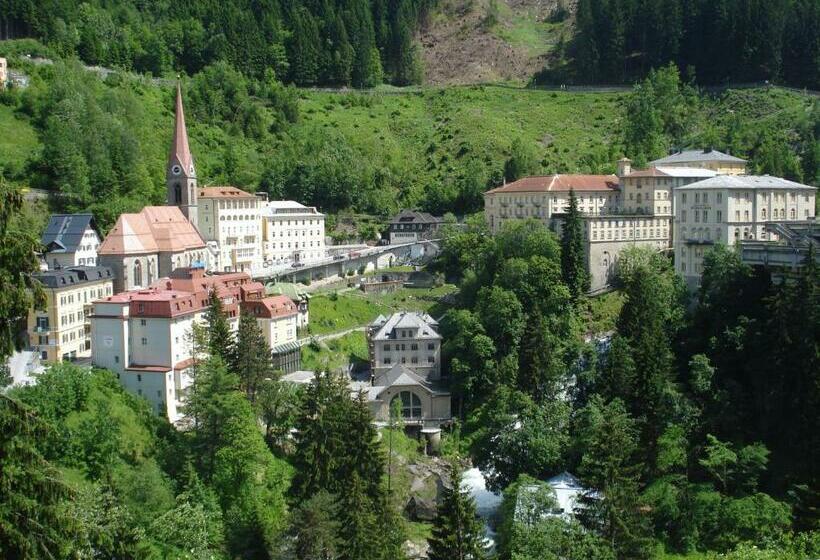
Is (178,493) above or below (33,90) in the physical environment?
below

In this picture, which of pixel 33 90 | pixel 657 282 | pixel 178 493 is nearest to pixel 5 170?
pixel 33 90

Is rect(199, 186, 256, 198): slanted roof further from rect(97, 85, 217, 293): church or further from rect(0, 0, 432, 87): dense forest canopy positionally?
rect(0, 0, 432, 87): dense forest canopy

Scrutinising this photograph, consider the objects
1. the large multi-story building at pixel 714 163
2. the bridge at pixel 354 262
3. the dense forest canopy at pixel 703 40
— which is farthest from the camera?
the dense forest canopy at pixel 703 40

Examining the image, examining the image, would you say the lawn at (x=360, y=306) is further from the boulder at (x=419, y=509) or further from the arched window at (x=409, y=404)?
the boulder at (x=419, y=509)

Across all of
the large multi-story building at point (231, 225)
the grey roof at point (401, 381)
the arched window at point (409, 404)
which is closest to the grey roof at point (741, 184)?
the grey roof at point (401, 381)

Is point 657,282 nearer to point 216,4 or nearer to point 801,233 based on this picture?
point 801,233

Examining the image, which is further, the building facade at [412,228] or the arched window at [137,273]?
the building facade at [412,228]

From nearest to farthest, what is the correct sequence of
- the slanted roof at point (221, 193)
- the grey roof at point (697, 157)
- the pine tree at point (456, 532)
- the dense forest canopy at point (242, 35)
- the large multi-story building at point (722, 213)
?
the pine tree at point (456, 532)
the large multi-story building at point (722, 213)
the slanted roof at point (221, 193)
the grey roof at point (697, 157)
the dense forest canopy at point (242, 35)
